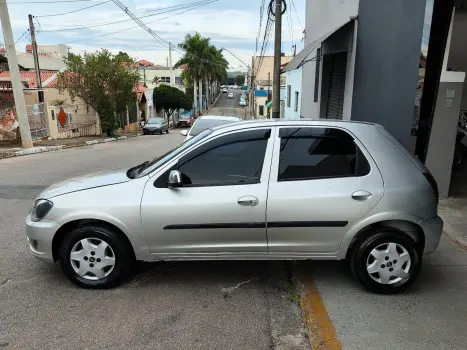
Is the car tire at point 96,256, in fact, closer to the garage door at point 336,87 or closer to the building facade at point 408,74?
the building facade at point 408,74

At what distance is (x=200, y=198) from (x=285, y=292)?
124cm

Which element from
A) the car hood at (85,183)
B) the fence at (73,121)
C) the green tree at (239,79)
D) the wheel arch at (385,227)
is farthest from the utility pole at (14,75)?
the green tree at (239,79)

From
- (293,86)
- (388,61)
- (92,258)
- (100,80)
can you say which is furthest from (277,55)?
(100,80)

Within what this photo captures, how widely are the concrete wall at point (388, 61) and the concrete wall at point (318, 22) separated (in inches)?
21.9

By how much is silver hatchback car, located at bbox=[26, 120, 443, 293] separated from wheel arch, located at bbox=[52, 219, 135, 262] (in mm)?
11

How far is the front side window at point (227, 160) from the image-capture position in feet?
12.3

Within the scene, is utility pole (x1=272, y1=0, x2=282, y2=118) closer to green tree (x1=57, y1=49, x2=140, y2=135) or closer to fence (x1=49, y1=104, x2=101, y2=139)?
fence (x1=49, y1=104, x2=101, y2=139)

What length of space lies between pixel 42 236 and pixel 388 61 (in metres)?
6.68

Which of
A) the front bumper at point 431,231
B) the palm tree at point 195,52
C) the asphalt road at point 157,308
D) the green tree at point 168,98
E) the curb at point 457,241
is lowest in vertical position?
the green tree at point 168,98

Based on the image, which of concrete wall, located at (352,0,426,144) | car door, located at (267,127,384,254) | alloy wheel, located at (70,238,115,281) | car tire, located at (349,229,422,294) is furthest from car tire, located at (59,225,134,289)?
concrete wall, located at (352,0,426,144)

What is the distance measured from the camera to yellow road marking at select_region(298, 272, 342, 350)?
303cm

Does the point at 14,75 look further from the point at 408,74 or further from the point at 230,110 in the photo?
the point at 230,110

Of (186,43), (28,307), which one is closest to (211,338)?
(28,307)

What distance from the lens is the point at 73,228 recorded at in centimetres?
384
